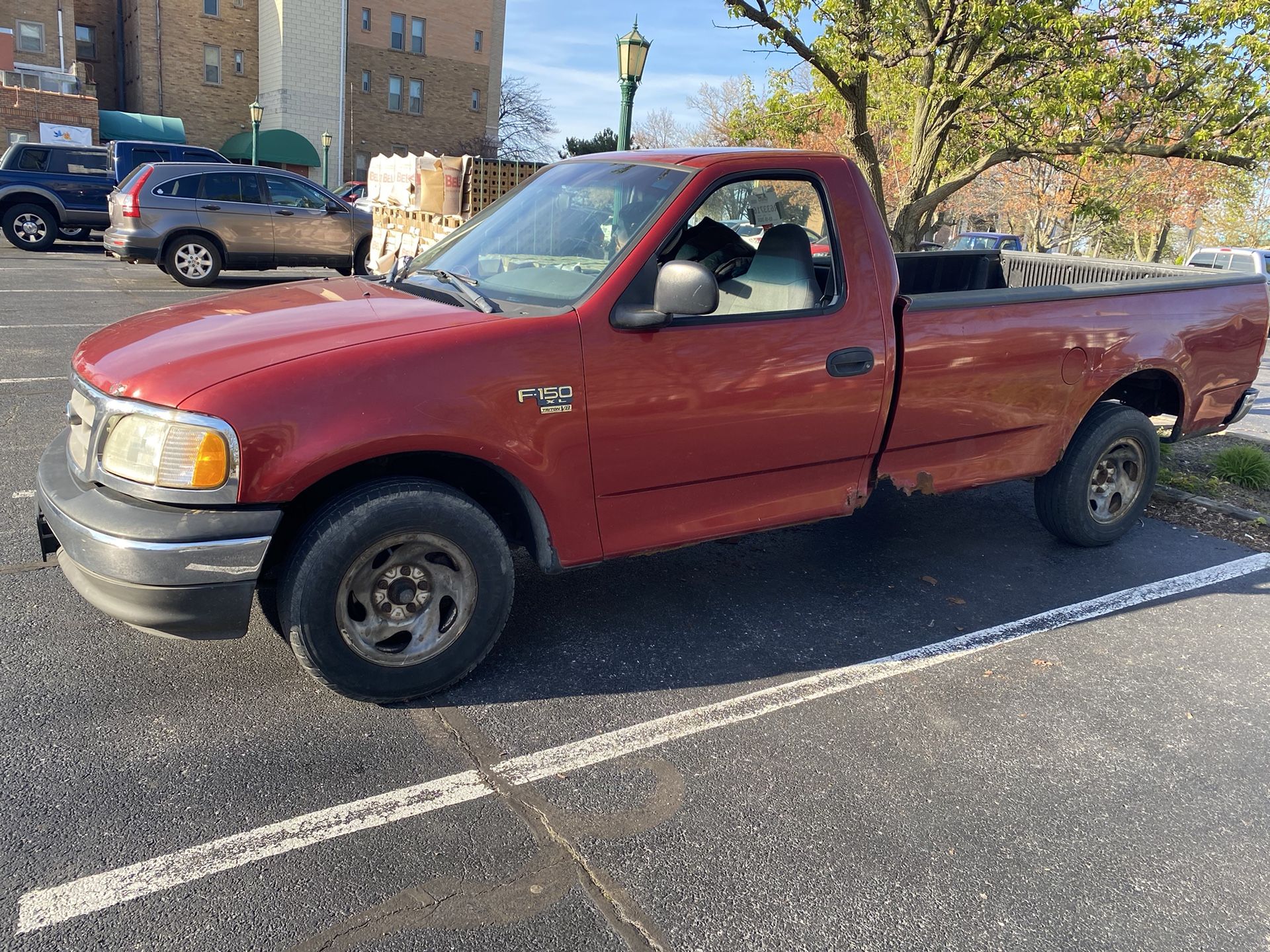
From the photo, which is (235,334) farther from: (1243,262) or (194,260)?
(1243,262)

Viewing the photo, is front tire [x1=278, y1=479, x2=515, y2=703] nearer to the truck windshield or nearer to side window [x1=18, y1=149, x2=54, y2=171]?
the truck windshield

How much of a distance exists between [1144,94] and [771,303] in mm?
7260

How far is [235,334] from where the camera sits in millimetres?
3289

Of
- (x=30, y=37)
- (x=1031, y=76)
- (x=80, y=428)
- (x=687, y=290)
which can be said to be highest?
(x=30, y=37)

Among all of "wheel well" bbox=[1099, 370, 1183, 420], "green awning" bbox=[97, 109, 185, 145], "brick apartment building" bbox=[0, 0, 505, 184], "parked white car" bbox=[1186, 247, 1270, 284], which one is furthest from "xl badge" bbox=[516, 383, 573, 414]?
"brick apartment building" bbox=[0, 0, 505, 184]

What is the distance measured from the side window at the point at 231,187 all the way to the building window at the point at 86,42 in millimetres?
37600

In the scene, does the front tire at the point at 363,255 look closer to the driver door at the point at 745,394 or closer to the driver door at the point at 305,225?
the driver door at the point at 305,225

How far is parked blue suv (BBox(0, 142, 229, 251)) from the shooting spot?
58.3 feet

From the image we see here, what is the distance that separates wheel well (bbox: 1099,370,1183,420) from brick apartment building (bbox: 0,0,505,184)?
Result: 41.9m

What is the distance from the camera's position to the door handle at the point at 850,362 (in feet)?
12.9

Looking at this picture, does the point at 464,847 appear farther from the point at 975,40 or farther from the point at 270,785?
the point at 975,40

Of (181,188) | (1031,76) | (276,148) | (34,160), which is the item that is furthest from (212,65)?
(1031,76)

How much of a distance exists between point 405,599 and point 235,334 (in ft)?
3.55

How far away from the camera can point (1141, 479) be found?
17.6 ft
